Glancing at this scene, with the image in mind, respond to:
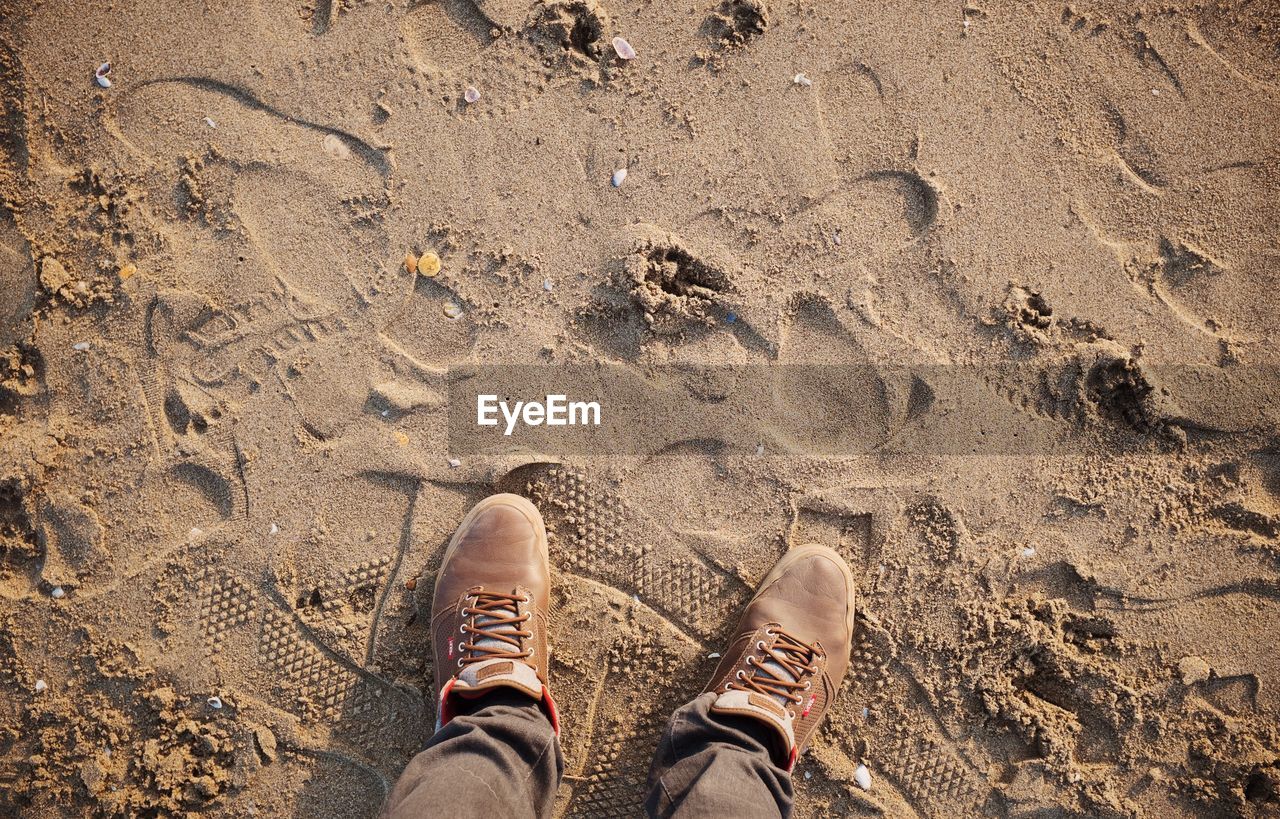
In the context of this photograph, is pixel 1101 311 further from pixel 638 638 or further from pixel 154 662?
pixel 154 662

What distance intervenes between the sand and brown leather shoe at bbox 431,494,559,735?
87mm

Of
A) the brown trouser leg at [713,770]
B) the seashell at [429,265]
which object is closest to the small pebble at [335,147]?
the seashell at [429,265]

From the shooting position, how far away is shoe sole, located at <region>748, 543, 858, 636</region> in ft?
8.08

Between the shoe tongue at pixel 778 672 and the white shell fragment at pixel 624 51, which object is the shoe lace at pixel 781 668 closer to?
the shoe tongue at pixel 778 672

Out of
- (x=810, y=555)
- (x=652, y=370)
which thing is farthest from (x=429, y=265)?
(x=810, y=555)

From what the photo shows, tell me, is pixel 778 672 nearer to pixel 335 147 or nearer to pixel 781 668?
pixel 781 668

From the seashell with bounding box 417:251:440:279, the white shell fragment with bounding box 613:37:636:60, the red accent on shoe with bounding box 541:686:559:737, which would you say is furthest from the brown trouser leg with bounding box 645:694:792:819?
the white shell fragment with bounding box 613:37:636:60

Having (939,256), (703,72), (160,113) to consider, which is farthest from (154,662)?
(939,256)

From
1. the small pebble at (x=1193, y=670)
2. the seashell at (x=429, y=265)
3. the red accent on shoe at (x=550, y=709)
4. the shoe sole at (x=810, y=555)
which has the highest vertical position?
the seashell at (x=429, y=265)

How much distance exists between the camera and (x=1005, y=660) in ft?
8.02

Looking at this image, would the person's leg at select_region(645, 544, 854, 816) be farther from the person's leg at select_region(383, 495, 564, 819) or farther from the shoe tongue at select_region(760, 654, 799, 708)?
the person's leg at select_region(383, 495, 564, 819)

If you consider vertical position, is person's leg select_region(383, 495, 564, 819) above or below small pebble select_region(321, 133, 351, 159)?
below

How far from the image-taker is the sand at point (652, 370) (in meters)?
2.45

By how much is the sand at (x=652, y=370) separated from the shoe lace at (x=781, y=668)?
0.55 feet
